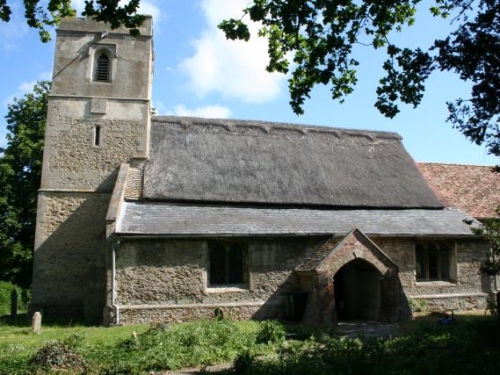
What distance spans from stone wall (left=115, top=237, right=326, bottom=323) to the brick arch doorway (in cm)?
250

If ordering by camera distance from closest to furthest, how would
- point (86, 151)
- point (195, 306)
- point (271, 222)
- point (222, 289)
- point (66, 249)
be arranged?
point (195, 306) → point (222, 289) → point (271, 222) → point (66, 249) → point (86, 151)

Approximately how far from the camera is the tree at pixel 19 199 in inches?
967

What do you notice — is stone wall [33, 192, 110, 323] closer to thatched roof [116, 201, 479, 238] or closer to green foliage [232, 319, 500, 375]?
thatched roof [116, 201, 479, 238]

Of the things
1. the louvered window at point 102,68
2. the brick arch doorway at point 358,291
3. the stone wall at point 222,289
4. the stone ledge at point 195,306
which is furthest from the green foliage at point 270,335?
the louvered window at point 102,68

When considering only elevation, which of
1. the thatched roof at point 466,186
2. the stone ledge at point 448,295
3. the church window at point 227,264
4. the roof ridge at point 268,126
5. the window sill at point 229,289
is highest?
the roof ridge at point 268,126

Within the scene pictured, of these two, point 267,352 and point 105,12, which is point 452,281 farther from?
point 105,12

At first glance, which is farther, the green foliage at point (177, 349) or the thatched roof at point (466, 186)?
the thatched roof at point (466, 186)

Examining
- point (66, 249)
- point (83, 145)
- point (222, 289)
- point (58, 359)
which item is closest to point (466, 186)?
point (222, 289)

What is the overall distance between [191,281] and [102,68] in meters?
10.5

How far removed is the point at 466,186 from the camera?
81.3ft

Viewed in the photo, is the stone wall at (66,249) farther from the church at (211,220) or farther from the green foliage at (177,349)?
the green foliage at (177,349)

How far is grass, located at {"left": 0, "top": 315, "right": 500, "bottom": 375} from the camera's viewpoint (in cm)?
796

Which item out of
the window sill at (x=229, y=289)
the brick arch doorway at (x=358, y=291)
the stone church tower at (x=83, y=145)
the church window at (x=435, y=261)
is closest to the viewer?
the window sill at (x=229, y=289)

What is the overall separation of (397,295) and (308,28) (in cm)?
1039
